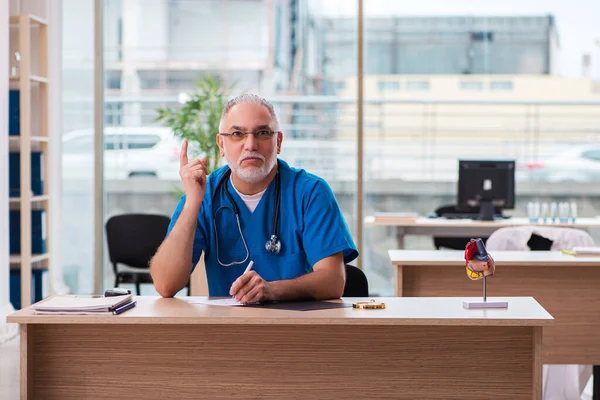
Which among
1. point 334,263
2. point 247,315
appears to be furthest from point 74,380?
point 334,263

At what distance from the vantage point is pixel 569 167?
6.72 metres

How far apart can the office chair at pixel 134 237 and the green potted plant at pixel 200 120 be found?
0.62 m

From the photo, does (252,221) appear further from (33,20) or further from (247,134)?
(33,20)

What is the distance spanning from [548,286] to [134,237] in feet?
9.25

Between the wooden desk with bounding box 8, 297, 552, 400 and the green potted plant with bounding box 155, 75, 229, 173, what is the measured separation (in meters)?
3.65

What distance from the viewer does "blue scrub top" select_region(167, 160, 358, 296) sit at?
2.72 meters

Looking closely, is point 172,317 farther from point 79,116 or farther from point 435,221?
point 79,116

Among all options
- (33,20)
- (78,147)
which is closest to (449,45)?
(78,147)

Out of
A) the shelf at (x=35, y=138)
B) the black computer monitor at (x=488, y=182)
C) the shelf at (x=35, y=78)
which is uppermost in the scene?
the shelf at (x=35, y=78)

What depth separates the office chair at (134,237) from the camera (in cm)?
560

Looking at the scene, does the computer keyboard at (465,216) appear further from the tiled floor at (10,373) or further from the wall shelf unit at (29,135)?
the wall shelf unit at (29,135)

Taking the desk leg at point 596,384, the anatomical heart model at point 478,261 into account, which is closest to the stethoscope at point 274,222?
the anatomical heart model at point 478,261

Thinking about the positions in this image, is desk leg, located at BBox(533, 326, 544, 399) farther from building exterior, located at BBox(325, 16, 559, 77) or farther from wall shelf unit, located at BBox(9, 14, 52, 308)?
building exterior, located at BBox(325, 16, 559, 77)

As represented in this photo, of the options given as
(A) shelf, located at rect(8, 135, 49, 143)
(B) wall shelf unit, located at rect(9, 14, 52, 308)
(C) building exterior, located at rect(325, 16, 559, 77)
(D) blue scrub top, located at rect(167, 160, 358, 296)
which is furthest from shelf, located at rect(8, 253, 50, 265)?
(D) blue scrub top, located at rect(167, 160, 358, 296)
